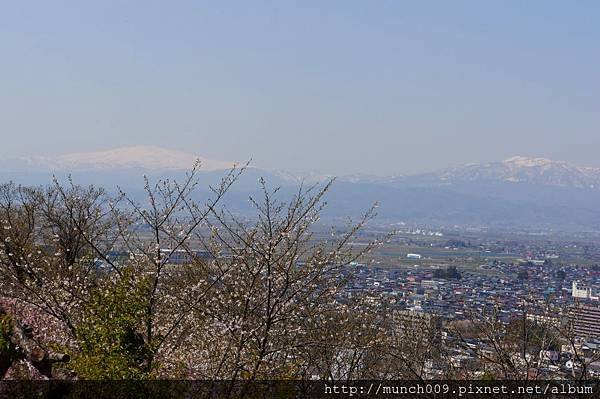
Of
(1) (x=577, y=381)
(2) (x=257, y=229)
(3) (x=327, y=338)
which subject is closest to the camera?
(1) (x=577, y=381)

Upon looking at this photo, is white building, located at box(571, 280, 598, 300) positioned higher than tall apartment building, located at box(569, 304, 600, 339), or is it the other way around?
tall apartment building, located at box(569, 304, 600, 339)

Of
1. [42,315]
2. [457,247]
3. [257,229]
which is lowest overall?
[457,247]

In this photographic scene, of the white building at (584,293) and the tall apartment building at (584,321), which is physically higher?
the tall apartment building at (584,321)

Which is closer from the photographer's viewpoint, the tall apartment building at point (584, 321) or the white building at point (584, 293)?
the tall apartment building at point (584, 321)

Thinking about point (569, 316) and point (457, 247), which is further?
point (457, 247)

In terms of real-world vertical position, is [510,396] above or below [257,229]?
below

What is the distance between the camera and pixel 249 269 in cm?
1009

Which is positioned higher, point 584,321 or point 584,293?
point 584,321

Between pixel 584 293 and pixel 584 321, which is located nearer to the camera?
pixel 584 321

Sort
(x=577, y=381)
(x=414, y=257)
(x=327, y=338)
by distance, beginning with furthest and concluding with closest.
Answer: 1. (x=414, y=257)
2. (x=327, y=338)
3. (x=577, y=381)

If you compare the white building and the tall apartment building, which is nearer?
the tall apartment building

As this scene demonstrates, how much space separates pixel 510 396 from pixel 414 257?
86.2 metres

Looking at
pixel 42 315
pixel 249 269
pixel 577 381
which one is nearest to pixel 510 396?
pixel 577 381

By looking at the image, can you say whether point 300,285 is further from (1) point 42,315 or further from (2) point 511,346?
(1) point 42,315
